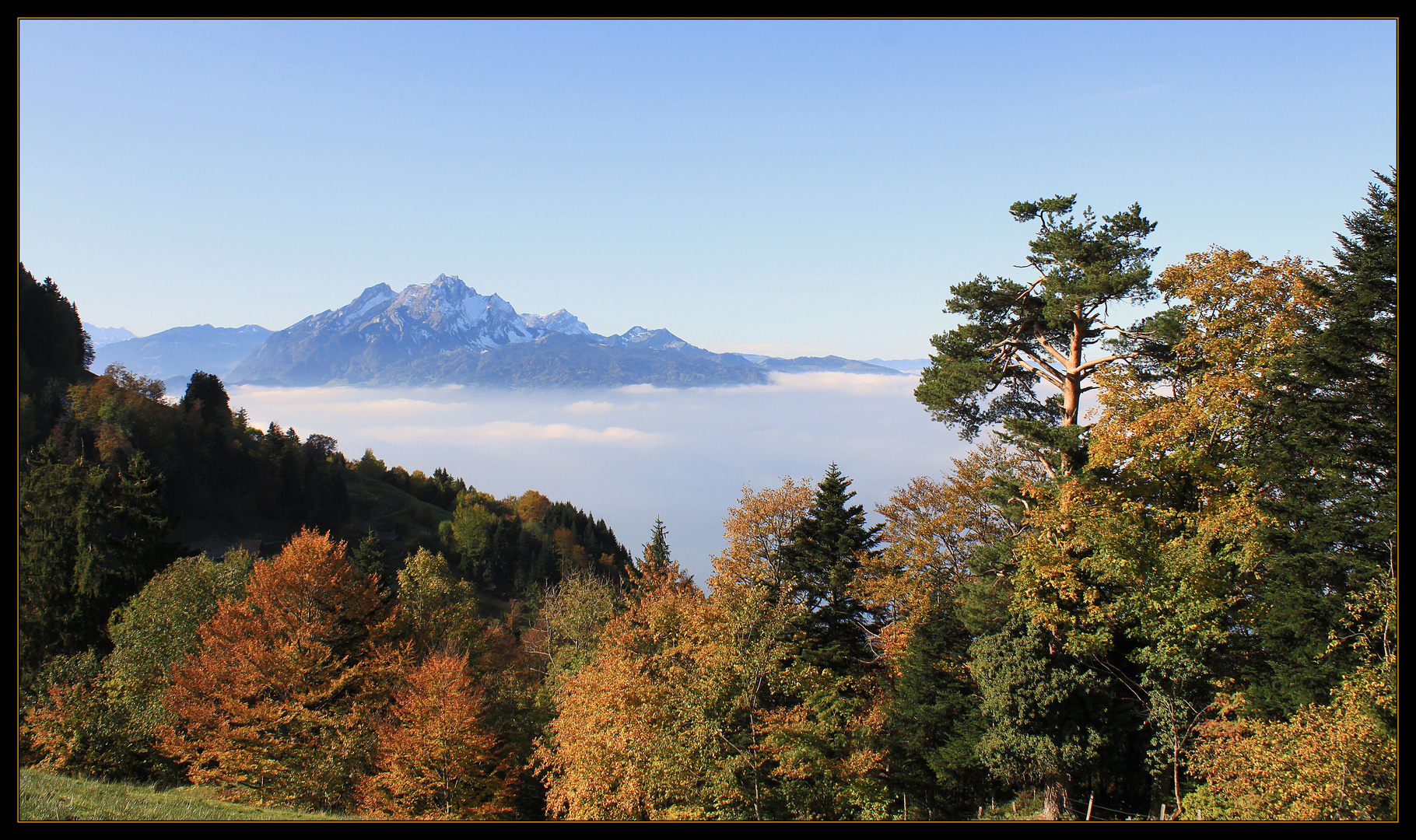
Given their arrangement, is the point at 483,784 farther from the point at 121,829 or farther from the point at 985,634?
the point at 121,829

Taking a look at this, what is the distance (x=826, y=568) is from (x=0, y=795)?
1280 inches

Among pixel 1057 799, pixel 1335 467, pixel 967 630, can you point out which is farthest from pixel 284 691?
pixel 1335 467

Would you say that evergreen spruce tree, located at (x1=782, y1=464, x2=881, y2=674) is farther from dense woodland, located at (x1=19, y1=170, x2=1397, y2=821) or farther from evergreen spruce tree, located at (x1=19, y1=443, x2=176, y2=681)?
evergreen spruce tree, located at (x1=19, y1=443, x2=176, y2=681)

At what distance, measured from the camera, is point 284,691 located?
33625 millimetres

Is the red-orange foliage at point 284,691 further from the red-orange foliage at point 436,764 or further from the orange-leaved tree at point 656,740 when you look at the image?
the orange-leaved tree at point 656,740

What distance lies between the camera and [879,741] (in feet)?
→ 98.8

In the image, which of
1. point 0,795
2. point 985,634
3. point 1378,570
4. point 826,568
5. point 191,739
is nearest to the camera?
point 0,795

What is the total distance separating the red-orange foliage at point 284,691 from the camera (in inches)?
1185

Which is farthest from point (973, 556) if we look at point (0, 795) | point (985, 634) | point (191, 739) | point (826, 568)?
point (191, 739)

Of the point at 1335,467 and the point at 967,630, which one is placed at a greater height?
the point at 1335,467

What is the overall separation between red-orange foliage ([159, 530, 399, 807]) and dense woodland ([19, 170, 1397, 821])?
A: 0.57 feet

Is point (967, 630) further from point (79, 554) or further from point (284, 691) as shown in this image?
point (79, 554)

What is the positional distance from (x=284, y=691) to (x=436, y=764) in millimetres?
8647

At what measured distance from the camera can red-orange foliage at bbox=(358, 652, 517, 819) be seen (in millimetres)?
29906
